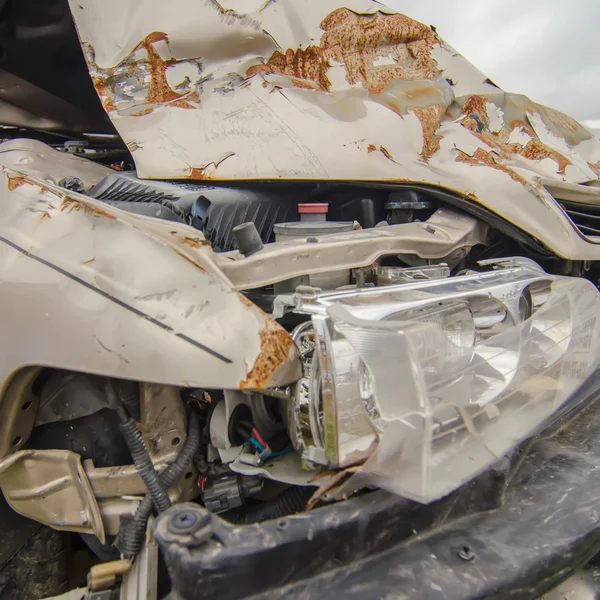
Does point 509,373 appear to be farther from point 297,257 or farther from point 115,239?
point 115,239

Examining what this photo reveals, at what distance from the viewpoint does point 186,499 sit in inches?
47.6

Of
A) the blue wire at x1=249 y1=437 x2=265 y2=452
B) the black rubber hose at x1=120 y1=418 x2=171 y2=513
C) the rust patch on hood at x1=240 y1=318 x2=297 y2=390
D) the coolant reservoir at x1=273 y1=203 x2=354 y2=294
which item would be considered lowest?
the black rubber hose at x1=120 y1=418 x2=171 y2=513

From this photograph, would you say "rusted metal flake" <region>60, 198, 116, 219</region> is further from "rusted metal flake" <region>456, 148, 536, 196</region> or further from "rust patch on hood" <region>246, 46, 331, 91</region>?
"rusted metal flake" <region>456, 148, 536, 196</region>

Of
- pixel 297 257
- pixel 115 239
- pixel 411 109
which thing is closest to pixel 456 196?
pixel 411 109

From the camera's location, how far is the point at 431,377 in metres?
0.88

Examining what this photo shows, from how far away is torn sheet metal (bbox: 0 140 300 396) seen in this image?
950 mm

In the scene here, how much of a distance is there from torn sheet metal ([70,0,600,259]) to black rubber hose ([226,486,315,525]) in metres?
0.97

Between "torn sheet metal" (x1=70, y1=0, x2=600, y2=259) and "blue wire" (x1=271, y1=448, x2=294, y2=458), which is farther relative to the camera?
"torn sheet metal" (x1=70, y1=0, x2=600, y2=259)

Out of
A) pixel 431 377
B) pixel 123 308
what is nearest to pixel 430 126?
pixel 431 377

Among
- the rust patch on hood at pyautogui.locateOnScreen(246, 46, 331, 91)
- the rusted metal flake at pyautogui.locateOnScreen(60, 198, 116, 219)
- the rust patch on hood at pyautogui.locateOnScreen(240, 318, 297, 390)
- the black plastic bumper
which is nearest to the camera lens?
the black plastic bumper

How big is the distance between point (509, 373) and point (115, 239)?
939 millimetres

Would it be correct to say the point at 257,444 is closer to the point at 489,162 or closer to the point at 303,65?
the point at 489,162

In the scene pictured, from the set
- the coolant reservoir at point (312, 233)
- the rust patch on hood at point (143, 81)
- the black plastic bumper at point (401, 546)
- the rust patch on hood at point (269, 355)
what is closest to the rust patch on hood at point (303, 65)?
the rust patch on hood at point (143, 81)

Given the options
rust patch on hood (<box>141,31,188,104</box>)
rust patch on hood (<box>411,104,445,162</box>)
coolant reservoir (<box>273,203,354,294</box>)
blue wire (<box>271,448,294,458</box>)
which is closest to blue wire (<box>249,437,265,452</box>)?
blue wire (<box>271,448,294,458</box>)
